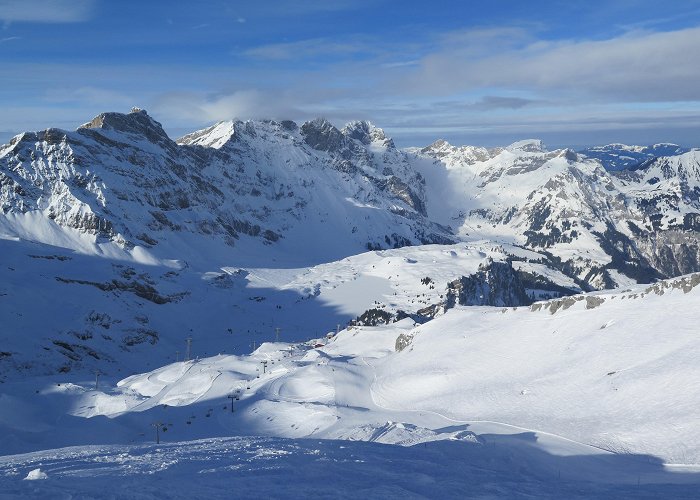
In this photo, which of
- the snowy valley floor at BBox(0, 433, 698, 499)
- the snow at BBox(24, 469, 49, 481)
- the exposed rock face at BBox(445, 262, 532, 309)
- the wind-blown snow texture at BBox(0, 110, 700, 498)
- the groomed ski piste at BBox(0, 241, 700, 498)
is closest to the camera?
the snowy valley floor at BBox(0, 433, 698, 499)

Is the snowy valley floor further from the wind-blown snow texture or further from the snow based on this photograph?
the snow

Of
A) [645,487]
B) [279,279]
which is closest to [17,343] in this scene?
[279,279]

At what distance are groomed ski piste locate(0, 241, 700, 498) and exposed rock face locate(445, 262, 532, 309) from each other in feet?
204

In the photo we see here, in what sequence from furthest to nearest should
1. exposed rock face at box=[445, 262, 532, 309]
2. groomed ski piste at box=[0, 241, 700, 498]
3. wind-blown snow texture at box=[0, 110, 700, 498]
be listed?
exposed rock face at box=[445, 262, 532, 309]
wind-blown snow texture at box=[0, 110, 700, 498]
groomed ski piste at box=[0, 241, 700, 498]

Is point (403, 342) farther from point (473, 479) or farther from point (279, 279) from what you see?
point (279, 279)

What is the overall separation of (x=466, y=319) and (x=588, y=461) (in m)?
33.4

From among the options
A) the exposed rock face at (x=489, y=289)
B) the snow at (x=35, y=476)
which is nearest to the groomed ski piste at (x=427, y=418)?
the snow at (x=35, y=476)

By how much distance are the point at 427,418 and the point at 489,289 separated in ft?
365

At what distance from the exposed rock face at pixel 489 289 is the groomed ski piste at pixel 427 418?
6210 cm

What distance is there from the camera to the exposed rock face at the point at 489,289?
13762 centimetres

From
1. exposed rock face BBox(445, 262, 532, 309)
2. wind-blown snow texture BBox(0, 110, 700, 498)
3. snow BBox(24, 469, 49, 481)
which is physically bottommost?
exposed rock face BBox(445, 262, 532, 309)

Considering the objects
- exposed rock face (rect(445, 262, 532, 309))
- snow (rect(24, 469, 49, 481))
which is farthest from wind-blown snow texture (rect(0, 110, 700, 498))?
exposed rock face (rect(445, 262, 532, 309))

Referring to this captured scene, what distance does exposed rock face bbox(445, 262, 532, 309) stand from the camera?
137625 mm

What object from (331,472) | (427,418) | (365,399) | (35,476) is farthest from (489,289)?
Result: (35,476)
